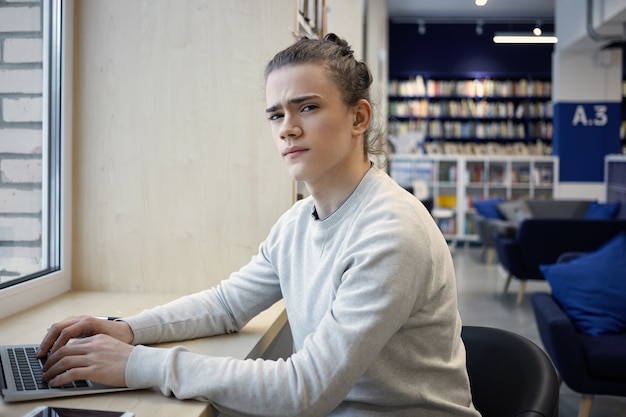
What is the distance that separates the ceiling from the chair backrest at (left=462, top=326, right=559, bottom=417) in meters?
11.7

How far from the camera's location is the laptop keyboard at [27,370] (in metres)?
1.34

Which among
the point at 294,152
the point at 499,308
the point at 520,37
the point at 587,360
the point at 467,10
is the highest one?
the point at 467,10

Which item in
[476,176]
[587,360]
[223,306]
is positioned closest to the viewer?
[223,306]

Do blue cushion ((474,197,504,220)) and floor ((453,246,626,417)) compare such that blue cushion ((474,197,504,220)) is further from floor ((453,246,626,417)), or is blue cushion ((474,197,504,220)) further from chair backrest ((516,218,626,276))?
chair backrest ((516,218,626,276))

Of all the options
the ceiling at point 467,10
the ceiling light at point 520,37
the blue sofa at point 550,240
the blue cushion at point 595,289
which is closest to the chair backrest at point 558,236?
the blue sofa at point 550,240

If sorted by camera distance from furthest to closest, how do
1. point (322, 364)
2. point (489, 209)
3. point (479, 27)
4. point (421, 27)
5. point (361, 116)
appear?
point (421, 27) < point (479, 27) < point (489, 209) < point (361, 116) < point (322, 364)

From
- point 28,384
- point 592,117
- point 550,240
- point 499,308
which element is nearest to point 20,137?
point 28,384

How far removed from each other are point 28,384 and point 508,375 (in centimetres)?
104

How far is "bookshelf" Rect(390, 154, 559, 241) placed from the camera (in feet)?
40.0

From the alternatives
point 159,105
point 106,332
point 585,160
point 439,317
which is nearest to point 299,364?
point 439,317

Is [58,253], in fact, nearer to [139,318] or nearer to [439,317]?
[139,318]

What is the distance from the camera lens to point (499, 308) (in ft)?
21.3

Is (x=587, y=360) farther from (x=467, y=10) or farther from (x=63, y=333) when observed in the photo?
(x=467, y=10)

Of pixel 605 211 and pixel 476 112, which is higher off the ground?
pixel 476 112
